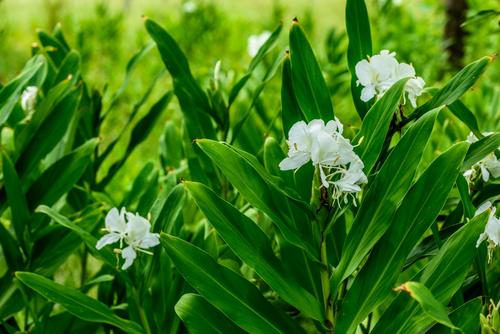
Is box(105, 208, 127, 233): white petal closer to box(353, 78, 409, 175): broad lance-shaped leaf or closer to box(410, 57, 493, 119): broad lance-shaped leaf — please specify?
box(353, 78, 409, 175): broad lance-shaped leaf

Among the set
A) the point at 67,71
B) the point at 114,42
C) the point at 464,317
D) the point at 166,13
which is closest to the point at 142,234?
the point at 464,317

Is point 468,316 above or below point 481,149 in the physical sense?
below

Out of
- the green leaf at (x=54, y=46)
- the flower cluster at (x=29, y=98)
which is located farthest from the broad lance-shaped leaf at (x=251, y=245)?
the green leaf at (x=54, y=46)

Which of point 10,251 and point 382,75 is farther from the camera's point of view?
point 10,251

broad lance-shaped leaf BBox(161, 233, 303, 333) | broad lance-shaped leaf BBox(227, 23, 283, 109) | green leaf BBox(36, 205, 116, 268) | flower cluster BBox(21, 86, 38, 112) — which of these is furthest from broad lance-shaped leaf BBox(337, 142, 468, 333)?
flower cluster BBox(21, 86, 38, 112)

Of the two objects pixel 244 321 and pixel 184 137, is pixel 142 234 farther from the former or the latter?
pixel 184 137

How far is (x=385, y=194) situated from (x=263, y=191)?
153mm

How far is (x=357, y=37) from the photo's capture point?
1185 millimetres

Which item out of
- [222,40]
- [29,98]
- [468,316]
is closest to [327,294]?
[468,316]

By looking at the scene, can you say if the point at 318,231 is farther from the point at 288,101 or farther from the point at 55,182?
the point at 55,182

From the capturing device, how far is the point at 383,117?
105 cm

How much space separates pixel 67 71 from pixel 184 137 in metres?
0.28

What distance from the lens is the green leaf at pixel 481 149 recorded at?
1.10 metres

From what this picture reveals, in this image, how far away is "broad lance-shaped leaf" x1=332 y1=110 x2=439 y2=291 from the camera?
1.02 m
